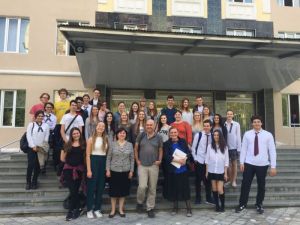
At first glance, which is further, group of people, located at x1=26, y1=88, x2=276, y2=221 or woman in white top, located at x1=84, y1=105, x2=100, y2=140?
woman in white top, located at x1=84, y1=105, x2=100, y2=140

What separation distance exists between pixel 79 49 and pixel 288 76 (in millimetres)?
8237

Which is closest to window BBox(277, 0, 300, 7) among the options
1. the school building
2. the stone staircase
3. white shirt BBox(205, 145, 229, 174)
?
the school building

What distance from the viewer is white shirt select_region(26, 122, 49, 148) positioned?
7426mm

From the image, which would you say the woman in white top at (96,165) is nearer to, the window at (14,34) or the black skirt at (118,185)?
the black skirt at (118,185)

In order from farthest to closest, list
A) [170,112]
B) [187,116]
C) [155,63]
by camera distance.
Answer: [155,63]
[187,116]
[170,112]

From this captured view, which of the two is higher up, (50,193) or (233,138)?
(233,138)

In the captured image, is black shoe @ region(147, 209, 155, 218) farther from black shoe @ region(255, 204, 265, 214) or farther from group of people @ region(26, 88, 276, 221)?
black shoe @ region(255, 204, 265, 214)

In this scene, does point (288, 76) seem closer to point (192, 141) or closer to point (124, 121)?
point (192, 141)

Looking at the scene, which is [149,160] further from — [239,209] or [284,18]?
[284,18]

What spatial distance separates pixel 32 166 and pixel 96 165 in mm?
1850

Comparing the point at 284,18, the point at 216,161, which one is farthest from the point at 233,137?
the point at 284,18

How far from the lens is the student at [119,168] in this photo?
6.55 m

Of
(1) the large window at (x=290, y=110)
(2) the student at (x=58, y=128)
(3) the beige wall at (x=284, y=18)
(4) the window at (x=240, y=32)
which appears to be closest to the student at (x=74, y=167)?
(2) the student at (x=58, y=128)

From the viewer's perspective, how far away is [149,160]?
21.6ft
